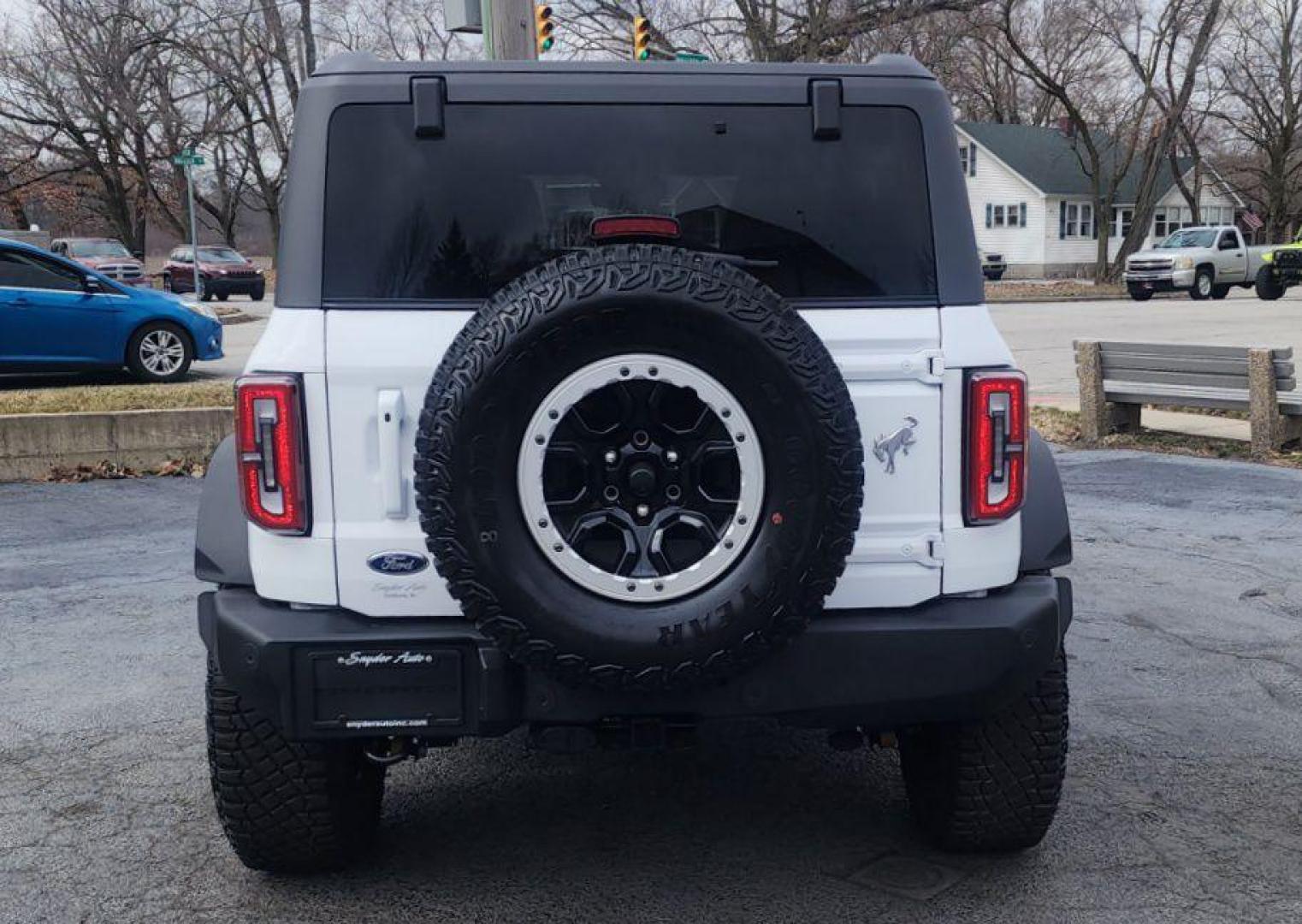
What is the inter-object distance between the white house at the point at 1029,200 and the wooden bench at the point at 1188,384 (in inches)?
2054

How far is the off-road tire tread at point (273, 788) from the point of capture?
11.4 feet

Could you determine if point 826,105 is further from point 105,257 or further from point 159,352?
point 105,257

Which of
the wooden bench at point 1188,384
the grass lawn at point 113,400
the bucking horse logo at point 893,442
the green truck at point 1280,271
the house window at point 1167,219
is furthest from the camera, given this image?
the house window at point 1167,219

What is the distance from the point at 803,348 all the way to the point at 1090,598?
4085 millimetres

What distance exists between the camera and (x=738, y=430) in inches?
118

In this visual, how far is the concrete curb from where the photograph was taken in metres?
10.1

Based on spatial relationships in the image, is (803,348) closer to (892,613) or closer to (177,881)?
(892,613)

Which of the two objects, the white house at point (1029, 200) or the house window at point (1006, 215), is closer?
the white house at point (1029, 200)

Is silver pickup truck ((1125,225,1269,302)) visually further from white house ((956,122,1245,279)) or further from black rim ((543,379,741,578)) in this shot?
black rim ((543,379,741,578))

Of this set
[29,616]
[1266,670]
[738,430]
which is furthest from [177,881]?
[1266,670]

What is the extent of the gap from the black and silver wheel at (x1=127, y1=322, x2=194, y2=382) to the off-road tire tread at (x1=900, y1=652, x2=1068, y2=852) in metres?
12.8

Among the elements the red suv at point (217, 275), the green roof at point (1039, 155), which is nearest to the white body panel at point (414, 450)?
the red suv at point (217, 275)

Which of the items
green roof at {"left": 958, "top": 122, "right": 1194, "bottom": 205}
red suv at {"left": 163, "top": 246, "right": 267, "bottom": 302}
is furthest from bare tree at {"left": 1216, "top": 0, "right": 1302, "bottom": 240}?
red suv at {"left": 163, "top": 246, "right": 267, "bottom": 302}

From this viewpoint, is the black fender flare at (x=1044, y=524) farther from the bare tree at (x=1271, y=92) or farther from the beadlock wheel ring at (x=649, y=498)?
the bare tree at (x=1271, y=92)
